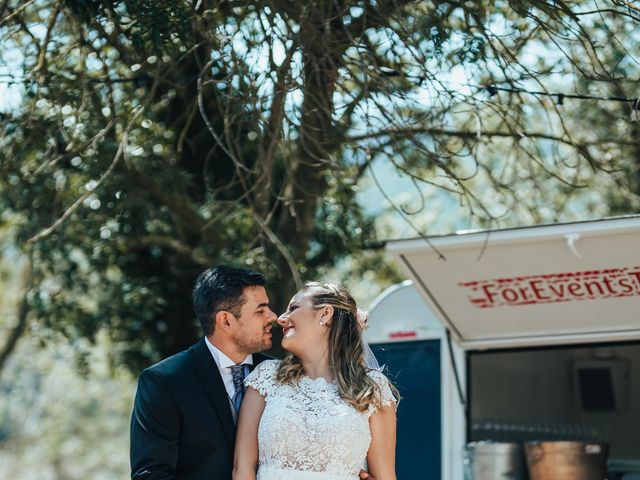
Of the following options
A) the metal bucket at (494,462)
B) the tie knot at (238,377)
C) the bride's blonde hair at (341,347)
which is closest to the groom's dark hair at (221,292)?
the tie knot at (238,377)

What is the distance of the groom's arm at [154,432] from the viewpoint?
4.66 metres

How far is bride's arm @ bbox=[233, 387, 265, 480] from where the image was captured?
4672 millimetres

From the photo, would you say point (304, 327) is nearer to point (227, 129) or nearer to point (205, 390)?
point (205, 390)

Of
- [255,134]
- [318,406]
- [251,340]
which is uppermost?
[255,134]

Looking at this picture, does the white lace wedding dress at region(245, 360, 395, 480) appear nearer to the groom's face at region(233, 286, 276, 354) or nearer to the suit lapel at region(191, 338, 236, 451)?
the suit lapel at region(191, 338, 236, 451)

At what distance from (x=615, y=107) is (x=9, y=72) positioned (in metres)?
7.28

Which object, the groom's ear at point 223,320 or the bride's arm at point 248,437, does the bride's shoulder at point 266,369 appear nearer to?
the bride's arm at point 248,437

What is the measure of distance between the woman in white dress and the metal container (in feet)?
8.21

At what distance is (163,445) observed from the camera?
4691mm

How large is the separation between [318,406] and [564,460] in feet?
9.56

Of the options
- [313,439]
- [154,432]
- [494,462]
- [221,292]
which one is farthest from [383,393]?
[494,462]

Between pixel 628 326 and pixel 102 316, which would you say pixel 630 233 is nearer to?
pixel 628 326

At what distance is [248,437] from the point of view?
15.5ft

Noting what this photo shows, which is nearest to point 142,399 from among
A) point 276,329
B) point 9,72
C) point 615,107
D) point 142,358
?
point 9,72
